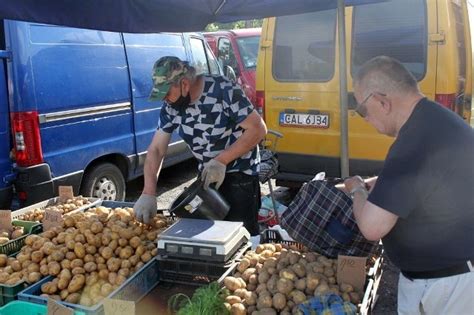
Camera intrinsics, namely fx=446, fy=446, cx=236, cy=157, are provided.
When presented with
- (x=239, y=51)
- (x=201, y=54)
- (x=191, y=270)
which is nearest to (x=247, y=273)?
(x=191, y=270)

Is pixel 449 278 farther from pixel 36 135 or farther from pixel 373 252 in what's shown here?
pixel 36 135

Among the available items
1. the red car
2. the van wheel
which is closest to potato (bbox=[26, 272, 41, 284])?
the van wheel

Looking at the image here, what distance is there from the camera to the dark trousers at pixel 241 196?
10.2 ft

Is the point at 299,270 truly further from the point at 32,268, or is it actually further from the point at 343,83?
the point at 343,83

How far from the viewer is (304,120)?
16.6ft

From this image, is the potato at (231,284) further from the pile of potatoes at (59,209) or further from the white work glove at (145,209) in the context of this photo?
the pile of potatoes at (59,209)

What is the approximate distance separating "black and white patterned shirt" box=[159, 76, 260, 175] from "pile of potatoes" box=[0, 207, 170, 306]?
59 centimetres

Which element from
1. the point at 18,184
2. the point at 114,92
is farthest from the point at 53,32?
the point at 18,184

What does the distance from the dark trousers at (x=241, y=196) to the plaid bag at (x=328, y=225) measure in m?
0.71

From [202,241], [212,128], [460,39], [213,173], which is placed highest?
[460,39]

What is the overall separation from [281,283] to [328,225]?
457 mm

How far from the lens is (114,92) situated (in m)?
5.15

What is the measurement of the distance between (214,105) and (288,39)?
8.46 ft

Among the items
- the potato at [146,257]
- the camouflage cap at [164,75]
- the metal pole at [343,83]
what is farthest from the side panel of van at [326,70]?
the potato at [146,257]
